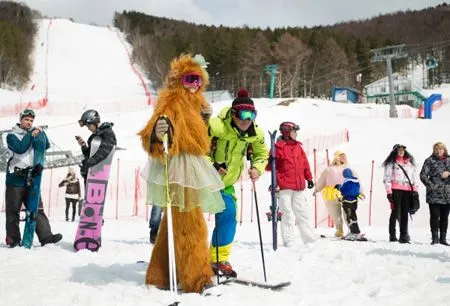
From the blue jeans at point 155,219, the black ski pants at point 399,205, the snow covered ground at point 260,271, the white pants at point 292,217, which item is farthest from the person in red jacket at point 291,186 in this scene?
the blue jeans at point 155,219

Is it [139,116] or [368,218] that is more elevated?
[139,116]

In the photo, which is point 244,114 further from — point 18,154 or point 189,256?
point 18,154

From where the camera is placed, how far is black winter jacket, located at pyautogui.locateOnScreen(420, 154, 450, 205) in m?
7.68

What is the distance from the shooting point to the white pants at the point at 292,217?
731 cm

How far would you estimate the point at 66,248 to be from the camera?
6.43m

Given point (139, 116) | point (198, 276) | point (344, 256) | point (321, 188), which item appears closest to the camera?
point (198, 276)

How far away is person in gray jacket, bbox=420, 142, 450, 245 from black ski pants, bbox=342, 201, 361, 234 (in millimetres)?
1207

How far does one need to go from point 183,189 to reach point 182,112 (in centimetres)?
62

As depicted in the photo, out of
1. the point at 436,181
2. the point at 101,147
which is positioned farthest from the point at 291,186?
the point at 101,147

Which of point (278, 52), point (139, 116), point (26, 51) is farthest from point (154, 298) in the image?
point (26, 51)

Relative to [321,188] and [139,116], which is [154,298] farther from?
[139,116]

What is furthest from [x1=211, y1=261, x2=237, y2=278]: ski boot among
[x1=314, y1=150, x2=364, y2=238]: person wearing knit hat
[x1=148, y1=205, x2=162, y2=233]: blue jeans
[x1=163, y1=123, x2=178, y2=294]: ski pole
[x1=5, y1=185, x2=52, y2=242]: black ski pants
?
[x1=314, y1=150, x2=364, y2=238]: person wearing knit hat

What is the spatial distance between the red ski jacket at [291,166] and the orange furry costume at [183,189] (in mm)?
3539

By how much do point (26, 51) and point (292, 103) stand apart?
175ft
